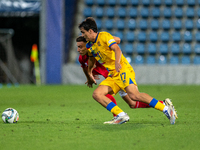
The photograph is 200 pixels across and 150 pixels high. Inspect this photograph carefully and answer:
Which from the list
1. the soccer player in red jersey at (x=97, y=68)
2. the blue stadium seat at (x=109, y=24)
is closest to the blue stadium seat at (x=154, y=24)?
the blue stadium seat at (x=109, y=24)

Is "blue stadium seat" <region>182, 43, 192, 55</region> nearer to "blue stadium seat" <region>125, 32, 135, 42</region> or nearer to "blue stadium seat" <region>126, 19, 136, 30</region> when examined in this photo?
"blue stadium seat" <region>125, 32, 135, 42</region>

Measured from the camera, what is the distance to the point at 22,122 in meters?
5.49

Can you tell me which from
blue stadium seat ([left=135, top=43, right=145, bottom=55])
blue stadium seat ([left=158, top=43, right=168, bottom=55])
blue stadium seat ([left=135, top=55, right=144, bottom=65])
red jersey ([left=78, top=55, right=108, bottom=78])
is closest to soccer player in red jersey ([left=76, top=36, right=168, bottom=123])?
red jersey ([left=78, top=55, right=108, bottom=78])

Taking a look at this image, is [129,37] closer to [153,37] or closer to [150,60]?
[153,37]

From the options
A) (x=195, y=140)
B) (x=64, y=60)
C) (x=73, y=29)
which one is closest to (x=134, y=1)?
(x=73, y=29)

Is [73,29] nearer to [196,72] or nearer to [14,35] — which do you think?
[14,35]

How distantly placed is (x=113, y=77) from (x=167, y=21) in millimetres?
14726

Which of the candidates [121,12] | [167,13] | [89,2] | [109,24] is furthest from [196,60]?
[89,2]

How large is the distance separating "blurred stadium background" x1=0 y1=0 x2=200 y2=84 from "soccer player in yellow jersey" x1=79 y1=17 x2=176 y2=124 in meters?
11.5

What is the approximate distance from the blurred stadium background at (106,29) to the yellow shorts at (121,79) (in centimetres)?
1147

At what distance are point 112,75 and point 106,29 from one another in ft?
46.0

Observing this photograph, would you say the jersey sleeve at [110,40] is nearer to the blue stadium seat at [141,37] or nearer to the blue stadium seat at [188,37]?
Result: the blue stadium seat at [141,37]

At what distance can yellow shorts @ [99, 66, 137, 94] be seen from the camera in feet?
16.2

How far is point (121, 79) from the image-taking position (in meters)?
4.98
